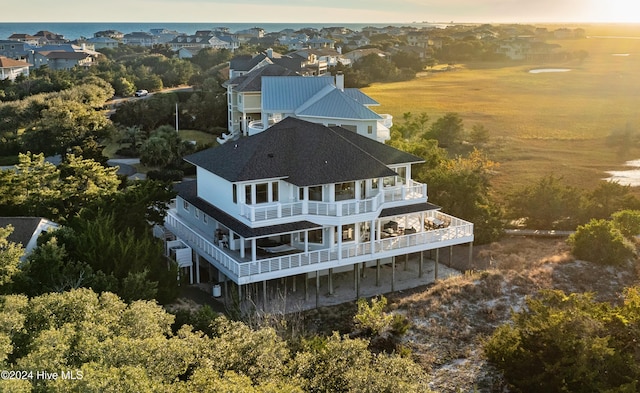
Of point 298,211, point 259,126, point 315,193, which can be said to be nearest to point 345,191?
point 315,193

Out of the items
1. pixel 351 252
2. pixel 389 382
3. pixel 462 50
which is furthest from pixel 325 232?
pixel 462 50

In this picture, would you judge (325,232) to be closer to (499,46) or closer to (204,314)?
(204,314)

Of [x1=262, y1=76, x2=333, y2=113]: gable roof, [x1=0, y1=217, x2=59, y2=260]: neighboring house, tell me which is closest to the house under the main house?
[x1=0, y1=217, x2=59, y2=260]: neighboring house

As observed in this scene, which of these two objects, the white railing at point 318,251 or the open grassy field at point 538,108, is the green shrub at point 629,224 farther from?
the open grassy field at point 538,108

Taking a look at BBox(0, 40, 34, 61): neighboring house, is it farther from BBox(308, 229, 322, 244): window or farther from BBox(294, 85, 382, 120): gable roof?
BBox(308, 229, 322, 244): window

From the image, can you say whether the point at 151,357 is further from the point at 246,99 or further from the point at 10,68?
the point at 10,68
